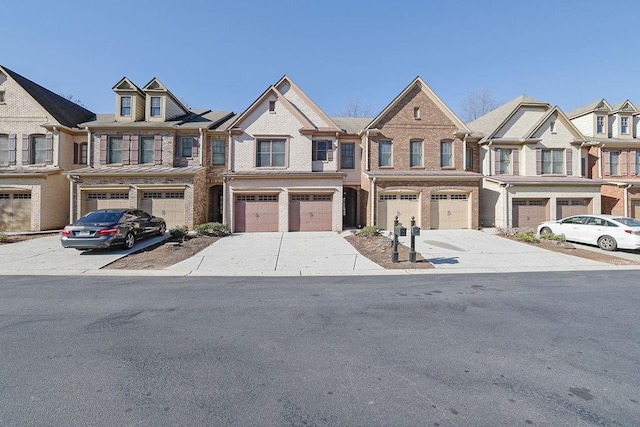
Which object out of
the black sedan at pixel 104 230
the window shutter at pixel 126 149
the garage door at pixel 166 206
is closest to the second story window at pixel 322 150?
the garage door at pixel 166 206

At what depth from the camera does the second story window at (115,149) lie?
59.8 ft

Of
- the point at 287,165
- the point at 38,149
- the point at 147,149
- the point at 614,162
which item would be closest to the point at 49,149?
the point at 38,149

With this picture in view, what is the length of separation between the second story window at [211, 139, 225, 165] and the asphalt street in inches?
534

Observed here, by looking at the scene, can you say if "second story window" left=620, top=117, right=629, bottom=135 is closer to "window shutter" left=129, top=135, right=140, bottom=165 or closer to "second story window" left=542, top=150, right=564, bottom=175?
"second story window" left=542, top=150, right=564, bottom=175

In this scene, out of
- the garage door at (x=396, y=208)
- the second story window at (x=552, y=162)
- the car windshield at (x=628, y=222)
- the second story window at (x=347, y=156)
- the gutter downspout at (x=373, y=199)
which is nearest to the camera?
the car windshield at (x=628, y=222)

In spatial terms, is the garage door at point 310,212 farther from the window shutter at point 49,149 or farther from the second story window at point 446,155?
the window shutter at point 49,149

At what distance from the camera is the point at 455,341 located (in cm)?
409

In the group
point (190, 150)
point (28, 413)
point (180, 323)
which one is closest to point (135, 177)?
point (190, 150)

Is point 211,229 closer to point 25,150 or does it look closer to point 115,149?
point 115,149

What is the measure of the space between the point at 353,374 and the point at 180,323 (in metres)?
3.09

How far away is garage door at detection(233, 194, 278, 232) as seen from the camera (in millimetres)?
16938

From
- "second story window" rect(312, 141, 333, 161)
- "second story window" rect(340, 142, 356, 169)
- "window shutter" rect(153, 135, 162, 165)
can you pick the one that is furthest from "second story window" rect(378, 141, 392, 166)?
"window shutter" rect(153, 135, 162, 165)

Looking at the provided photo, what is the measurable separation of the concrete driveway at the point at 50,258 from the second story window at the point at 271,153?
7916 mm

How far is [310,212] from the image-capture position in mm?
17203
